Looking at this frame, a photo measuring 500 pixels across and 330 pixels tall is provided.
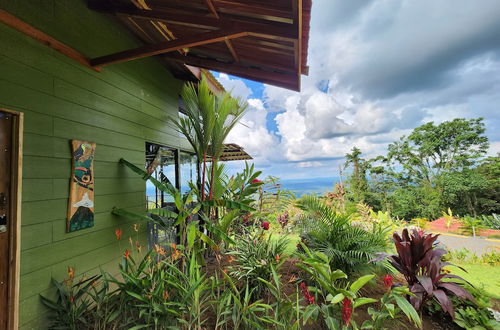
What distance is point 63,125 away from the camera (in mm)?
2006

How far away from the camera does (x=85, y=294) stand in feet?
6.93

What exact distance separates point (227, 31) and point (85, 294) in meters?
2.89

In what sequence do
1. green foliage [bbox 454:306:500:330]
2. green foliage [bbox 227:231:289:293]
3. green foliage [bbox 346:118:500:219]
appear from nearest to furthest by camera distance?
green foliage [bbox 454:306:500:330], green foliage [bbox 227:231:289:293], green foliage [bbox 346:118:500:219]

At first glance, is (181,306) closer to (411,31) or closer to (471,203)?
(411,31)

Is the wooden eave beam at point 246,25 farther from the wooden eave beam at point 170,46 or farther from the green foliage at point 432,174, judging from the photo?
the green foliage at point 432,174

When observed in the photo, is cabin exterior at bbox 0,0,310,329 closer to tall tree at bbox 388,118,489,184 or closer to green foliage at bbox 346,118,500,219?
green foliage at bbox 346,118,500,219

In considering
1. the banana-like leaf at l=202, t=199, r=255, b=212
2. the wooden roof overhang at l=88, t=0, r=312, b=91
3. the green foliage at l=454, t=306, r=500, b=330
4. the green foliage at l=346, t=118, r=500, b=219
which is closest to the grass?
the green foliage at l=454, t=306, r=500, b=330

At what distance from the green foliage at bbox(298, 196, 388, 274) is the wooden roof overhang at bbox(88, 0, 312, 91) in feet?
6.50

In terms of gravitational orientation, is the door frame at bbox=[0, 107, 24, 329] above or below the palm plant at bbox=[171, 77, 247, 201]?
below

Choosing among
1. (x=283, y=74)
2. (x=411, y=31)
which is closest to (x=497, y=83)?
(x=411, y=31)

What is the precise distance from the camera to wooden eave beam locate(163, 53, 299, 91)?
10.1 ft

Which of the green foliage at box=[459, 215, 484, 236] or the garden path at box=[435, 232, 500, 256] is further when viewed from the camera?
the green foliage at box=[459, 215, 484, 236]

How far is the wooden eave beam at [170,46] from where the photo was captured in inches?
78.1

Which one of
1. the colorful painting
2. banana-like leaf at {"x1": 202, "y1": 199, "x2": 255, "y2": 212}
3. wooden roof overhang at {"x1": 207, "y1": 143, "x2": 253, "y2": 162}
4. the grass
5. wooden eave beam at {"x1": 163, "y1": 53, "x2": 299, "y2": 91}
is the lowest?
the grass
